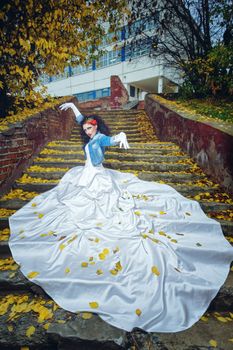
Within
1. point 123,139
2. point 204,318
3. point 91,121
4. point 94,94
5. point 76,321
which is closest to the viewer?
point 76,321

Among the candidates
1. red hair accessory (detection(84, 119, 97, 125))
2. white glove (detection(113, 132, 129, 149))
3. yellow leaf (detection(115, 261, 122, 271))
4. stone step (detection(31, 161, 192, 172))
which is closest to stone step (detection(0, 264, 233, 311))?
yellow leaf (detection(115, 261, 122, 271))

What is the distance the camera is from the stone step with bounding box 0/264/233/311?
222cm

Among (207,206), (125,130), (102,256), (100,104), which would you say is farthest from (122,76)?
(102,256)

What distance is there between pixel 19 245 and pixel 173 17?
10.9 meters

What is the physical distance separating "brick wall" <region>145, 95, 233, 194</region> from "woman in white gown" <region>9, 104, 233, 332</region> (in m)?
0.92

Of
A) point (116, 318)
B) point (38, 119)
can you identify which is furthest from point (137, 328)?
point (38, 119)

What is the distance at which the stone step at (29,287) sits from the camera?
7.27ft

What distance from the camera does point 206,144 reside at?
4.40m

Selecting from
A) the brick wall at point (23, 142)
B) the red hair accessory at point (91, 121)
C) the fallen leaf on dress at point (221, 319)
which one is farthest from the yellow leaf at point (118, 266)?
the brick wall at point (23, 142)

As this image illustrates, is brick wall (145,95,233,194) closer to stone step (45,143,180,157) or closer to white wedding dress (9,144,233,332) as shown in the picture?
stone step (45,143,180,157)

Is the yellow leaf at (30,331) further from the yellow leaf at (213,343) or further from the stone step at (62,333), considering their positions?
the yellow leaf at (213,343)

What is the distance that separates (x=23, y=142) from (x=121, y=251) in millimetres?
3246

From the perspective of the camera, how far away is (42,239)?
2754 mm

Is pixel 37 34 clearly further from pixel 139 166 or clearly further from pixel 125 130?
pixel 125 130
